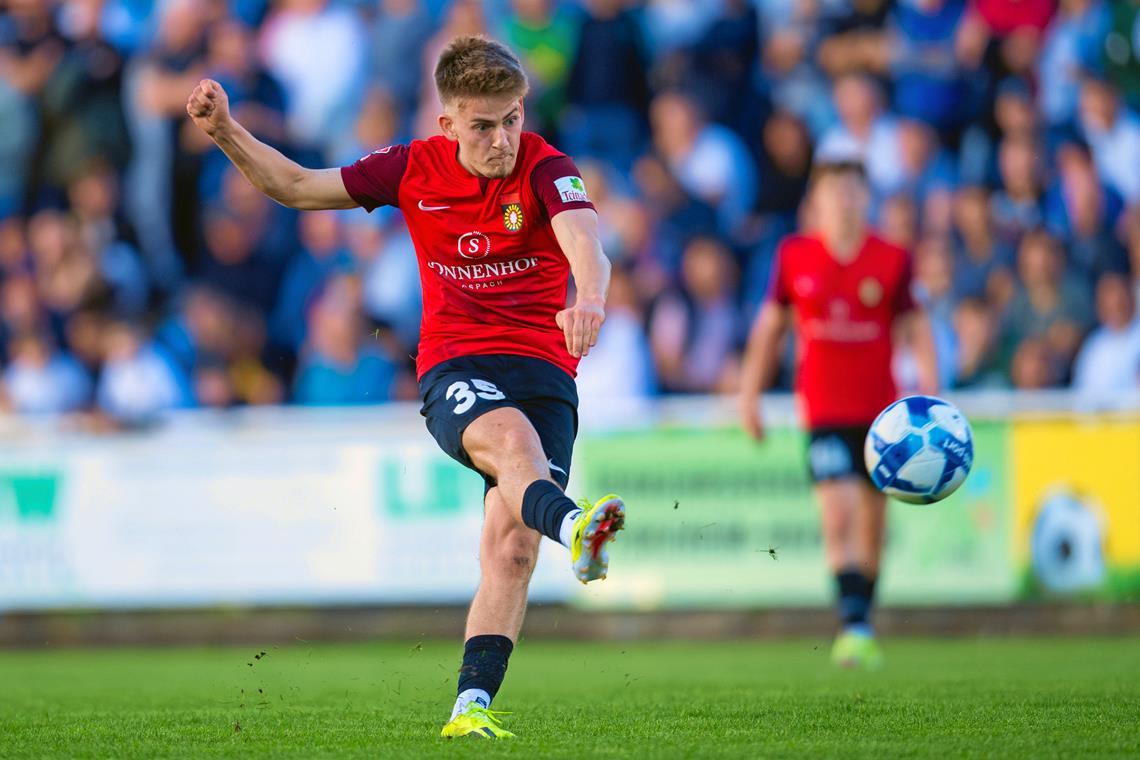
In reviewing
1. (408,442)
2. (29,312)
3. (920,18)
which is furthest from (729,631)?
(29,312)

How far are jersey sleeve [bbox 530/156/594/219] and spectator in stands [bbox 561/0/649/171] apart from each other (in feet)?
31.3

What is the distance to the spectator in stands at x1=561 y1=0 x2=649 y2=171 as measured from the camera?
15.5 metres

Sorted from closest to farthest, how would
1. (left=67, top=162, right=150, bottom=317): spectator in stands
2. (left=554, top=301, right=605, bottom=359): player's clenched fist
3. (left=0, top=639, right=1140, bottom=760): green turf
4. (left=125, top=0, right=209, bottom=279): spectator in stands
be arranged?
(left=554, top=301, right=605, bottom=359): player's clenched fist → (left=0, top=639, right=1140, bottom=760): green turf → (left=67, top=162, right=150, bottom=317): spectator in stands → (left=125, top=0, right=209, bottom=279): spectator in stands

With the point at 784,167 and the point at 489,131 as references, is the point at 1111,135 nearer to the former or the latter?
the point at 784,167

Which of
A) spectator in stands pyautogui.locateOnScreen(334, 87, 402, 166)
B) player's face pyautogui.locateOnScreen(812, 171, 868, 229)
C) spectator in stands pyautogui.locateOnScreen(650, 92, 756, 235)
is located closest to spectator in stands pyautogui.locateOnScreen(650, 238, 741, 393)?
spectator in stands pyautogui.locateOnScreen(650, 92, 756, 235)

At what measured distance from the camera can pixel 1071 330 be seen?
13.3m

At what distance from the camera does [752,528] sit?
12516mm

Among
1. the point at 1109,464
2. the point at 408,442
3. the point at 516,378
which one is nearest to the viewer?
the point at 516,378

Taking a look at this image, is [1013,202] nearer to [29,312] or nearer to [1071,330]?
[1071,330]

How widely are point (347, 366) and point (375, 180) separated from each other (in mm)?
7997

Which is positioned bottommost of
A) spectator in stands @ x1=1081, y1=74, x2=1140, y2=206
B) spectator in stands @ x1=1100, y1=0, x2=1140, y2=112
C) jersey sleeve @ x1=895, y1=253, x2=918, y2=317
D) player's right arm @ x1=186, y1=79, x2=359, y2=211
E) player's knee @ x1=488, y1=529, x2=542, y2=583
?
A: player's knee @ x1=488, y1=529, x2=542, y2=583

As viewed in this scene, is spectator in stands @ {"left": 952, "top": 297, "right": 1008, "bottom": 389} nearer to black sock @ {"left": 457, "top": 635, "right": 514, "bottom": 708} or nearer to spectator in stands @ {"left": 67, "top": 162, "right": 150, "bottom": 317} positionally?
spectator in stands @ {"left": 67, "top": 162, "right": 150, "bottom": 317}

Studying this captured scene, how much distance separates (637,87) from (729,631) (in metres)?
5.44

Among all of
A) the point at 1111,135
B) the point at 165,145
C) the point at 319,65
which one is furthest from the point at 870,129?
the point at 165,145
